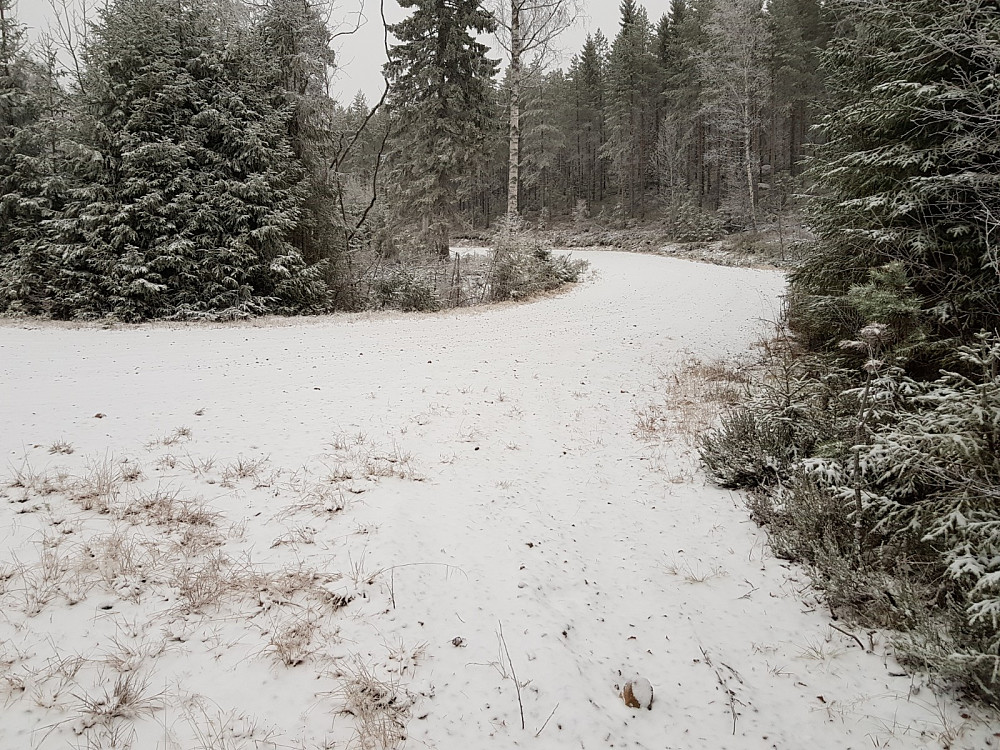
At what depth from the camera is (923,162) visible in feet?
14.4

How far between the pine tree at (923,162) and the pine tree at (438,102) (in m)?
16.3

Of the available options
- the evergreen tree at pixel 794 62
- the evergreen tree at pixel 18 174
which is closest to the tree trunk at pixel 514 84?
the evergreen tree at pixel 18 174

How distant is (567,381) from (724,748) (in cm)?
502

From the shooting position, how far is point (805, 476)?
3.43 metres

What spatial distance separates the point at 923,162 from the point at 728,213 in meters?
28.1

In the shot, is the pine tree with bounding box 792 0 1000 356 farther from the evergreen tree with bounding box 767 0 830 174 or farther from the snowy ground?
the evergreen tree with bounding box 767 0 830 174

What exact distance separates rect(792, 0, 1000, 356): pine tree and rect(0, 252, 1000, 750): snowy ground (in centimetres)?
246

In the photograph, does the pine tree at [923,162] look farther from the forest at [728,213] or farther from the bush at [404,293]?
the bush at [404,293]

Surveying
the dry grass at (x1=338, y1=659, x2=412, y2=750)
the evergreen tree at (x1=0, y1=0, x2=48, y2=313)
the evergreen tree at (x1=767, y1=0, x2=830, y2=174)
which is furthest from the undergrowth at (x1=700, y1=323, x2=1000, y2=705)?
the evergreen tree at (x1=767, y1=0, x2=830, y2=174)

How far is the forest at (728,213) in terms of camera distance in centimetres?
283

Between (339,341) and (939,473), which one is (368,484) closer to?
(939,473)

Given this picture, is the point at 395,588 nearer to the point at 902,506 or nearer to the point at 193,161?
the point at 902,506

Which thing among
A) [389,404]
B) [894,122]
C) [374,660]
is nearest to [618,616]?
[374,660]

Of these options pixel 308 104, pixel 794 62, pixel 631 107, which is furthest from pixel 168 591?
pixel 631 107
